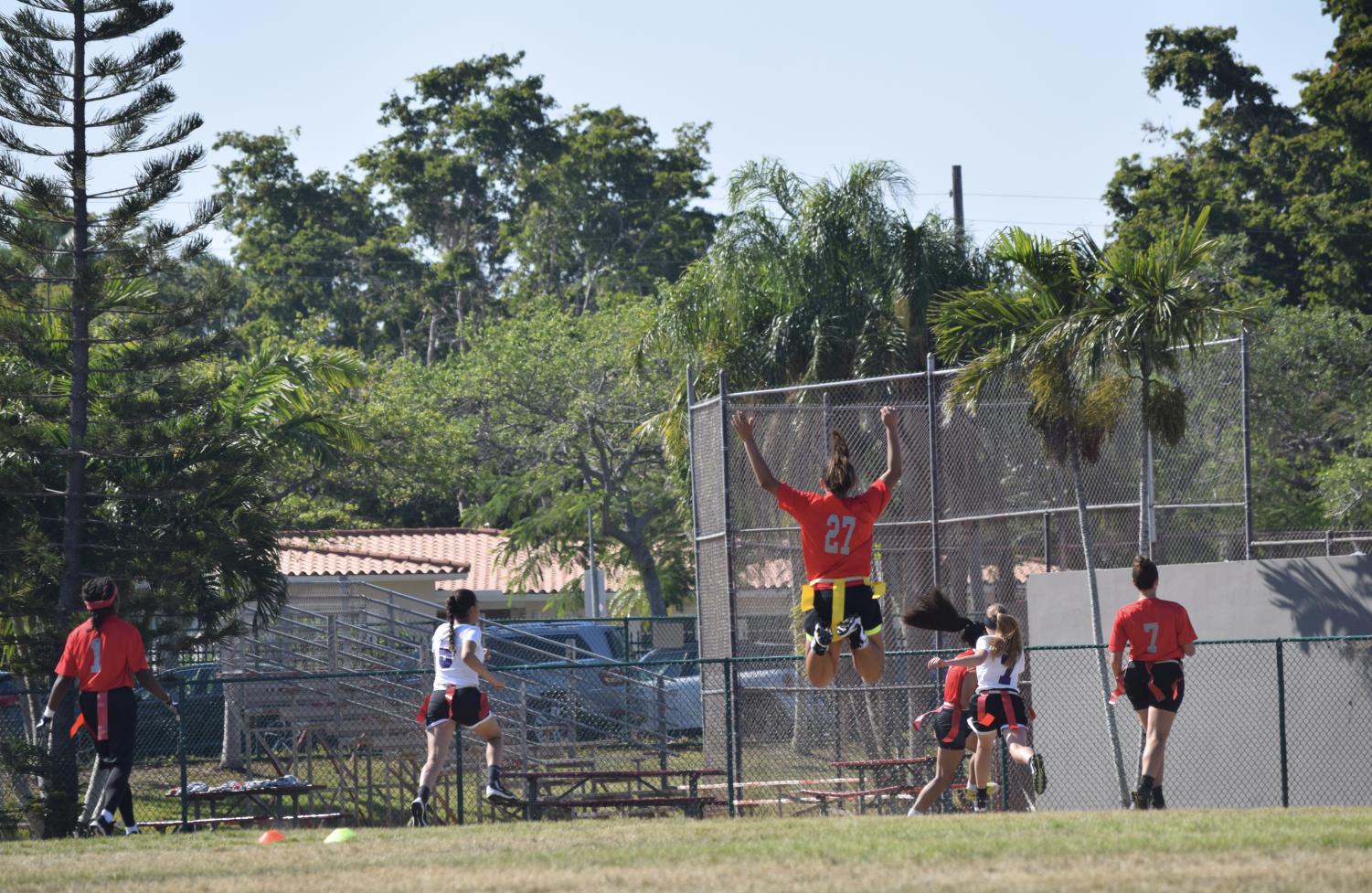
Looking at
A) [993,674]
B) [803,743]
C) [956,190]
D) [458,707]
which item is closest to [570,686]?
[803,743]

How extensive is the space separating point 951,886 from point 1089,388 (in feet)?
29.1

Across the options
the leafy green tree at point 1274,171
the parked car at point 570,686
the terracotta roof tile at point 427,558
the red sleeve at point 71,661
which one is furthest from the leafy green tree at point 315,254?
the red sleeve at point 71,661

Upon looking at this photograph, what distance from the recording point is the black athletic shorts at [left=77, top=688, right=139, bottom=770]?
11227 millimetres

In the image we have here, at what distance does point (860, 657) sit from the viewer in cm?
989

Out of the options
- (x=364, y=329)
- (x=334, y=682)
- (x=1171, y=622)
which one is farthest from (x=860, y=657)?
(x=364, y=329)

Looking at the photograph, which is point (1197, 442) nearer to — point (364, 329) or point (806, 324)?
point (806, 324)

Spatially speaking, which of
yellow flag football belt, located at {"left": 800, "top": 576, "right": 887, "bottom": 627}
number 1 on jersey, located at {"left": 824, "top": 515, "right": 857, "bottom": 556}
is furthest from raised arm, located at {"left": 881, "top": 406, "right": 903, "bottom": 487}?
yellow flag football belt, located at {"left": 800, "top": 576, "right": 887, "bottom": 627}

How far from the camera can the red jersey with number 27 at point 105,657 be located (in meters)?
11.2

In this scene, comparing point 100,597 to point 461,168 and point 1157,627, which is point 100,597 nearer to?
point 1157,627

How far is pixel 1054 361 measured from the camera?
15328 millimetres

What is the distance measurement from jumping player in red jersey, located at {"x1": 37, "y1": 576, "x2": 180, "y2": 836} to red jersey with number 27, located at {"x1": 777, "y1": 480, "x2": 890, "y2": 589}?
464cm

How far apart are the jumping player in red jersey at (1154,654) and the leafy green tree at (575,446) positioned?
2379cm

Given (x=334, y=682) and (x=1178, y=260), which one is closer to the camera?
(x=1178, y=260)

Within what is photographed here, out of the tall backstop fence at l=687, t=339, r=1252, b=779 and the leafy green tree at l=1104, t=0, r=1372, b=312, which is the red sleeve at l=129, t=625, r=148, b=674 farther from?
the leafy green tree at l=1104, t=0, r=1372, b=312
